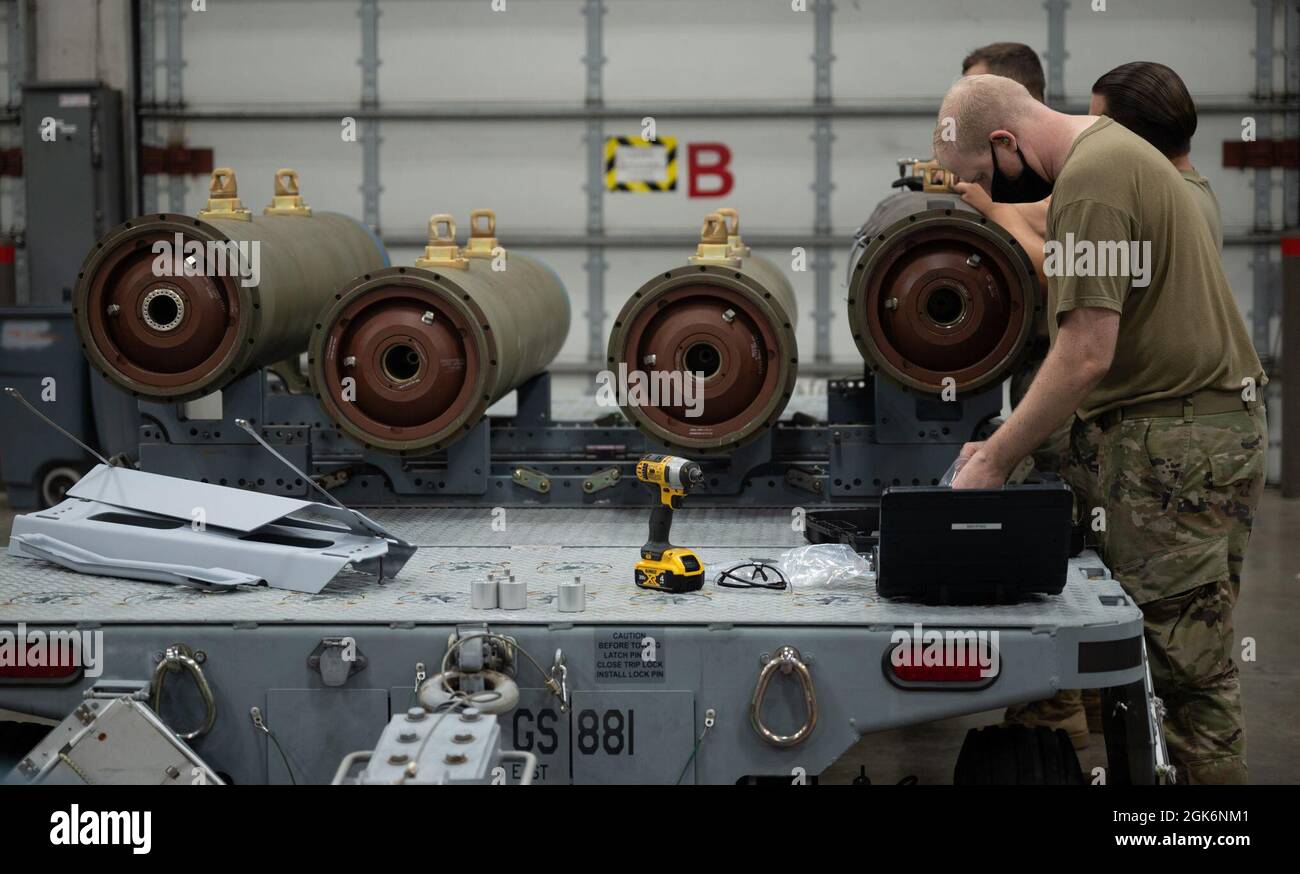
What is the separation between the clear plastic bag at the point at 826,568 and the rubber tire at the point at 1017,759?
0.43 m

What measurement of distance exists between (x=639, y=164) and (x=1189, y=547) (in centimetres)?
710

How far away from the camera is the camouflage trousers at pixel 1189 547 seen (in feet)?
11.9

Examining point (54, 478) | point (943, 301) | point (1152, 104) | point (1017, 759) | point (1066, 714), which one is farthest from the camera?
point (54, 478)

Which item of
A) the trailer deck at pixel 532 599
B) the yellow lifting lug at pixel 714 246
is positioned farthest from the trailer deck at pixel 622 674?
the yellow lifting lug at pixel 714 246

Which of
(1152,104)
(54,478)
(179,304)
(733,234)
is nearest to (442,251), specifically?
(179,304)

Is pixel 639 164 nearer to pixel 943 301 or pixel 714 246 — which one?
pixel 714 246

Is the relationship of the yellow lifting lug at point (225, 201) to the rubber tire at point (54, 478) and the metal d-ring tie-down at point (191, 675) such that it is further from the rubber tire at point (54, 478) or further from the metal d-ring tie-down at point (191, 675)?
the rubber tire at point (54, 478)

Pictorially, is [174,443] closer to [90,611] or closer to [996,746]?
[90,611]

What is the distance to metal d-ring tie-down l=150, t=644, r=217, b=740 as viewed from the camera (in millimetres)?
3215

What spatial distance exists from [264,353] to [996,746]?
8.15ft

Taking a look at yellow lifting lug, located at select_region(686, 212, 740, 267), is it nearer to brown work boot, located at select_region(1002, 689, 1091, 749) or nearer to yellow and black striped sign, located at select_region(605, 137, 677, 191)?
brown work boot, located at select_region(1002, 689, 1091, 749)

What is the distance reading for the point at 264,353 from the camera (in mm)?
4734

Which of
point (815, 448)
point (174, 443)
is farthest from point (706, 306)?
point (174, 443)

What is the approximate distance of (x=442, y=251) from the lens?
480cm
